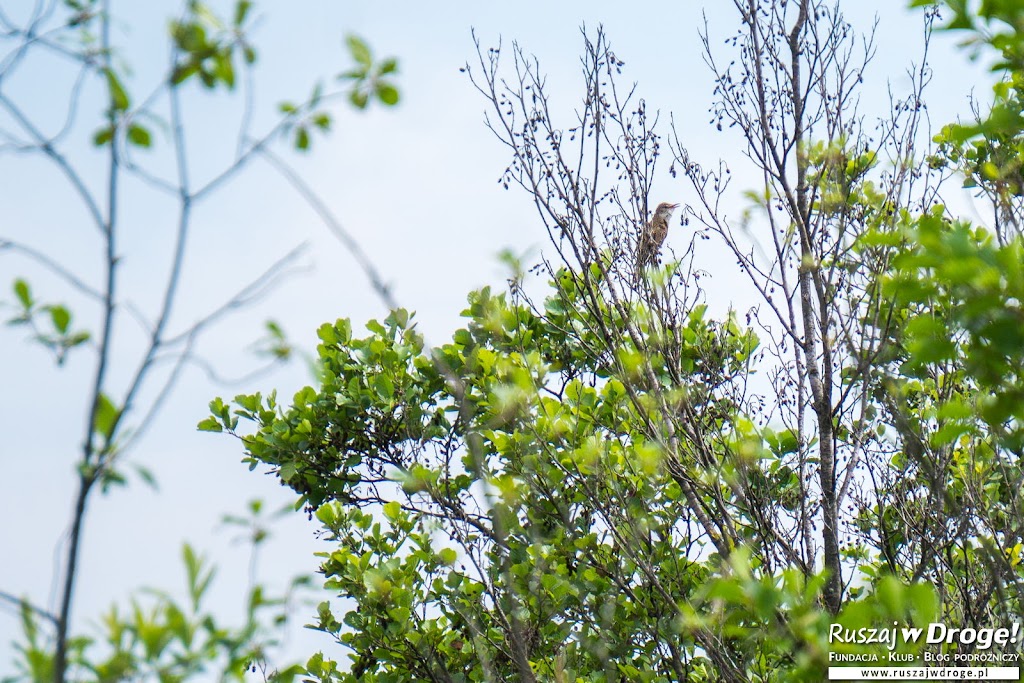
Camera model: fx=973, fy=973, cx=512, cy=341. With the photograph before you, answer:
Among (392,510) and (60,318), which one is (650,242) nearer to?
(392,510)

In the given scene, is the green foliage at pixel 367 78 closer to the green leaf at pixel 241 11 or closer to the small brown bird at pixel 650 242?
the green leaf at pixel 241 11

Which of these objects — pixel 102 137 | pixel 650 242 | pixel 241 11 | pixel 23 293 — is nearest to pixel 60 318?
pixel 23 293

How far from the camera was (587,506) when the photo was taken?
5.34 metres

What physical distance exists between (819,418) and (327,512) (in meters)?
2.99

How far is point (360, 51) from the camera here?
2363 millimetres

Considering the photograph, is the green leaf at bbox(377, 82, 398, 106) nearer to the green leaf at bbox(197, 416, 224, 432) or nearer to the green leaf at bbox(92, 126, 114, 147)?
the green leaf at bbox(92, 126, 114, 147)

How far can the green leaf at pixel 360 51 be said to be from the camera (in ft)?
7.73

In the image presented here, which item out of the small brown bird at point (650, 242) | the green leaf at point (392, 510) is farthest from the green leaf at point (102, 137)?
the green leaf at point (392, 510)

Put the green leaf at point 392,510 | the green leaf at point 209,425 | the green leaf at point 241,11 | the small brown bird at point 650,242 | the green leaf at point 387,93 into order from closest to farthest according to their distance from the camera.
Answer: the green leaf at point 241,11
the green leaf at point 387,93
the small brown bird at point 650,242
the green leaf at point 392,510
the green leaf at point 209,425

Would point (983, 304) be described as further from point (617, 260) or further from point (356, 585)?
point (356, 585)

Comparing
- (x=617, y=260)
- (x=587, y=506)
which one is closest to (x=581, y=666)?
(x=587, y=506)

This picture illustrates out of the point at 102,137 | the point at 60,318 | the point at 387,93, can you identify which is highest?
the point at 387,93

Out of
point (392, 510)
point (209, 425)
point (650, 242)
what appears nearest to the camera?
point (650, 242)

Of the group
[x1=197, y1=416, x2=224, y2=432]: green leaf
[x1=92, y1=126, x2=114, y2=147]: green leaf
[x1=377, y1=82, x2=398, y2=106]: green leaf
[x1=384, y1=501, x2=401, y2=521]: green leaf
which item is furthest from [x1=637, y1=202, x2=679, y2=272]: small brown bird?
[x1=92, y1=126, x2=114, y2=147]: green leaf
